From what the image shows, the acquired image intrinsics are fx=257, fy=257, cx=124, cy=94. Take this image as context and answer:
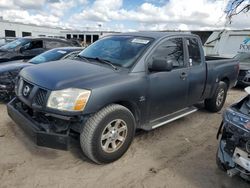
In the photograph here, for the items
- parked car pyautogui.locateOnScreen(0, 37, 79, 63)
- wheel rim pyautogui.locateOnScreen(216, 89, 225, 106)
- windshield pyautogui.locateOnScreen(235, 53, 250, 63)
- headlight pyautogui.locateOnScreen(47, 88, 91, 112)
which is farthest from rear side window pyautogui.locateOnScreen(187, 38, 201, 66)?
windshield pyautogui.locateOnScreen(235, 53, 250, 63)

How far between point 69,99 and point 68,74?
1.63 ft

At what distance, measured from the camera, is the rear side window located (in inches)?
193

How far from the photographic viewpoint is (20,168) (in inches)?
135

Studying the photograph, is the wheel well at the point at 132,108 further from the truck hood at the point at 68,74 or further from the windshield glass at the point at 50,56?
the windshield glass at the point at 50,56

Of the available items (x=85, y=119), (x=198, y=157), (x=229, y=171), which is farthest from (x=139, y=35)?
(x=229, y=171)

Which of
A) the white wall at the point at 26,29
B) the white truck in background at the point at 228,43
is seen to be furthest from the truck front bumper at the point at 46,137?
the white wall at the point at 26,29

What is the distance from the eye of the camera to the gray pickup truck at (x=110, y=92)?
10.7 ft

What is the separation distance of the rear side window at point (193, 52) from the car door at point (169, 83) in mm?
234

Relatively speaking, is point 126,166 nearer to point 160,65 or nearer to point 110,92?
point 110,92

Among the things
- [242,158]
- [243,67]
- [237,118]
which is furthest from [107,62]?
[243,67]

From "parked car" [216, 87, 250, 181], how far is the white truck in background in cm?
1107

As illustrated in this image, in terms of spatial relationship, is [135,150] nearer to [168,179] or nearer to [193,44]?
[168,179]

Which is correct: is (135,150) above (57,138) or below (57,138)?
below

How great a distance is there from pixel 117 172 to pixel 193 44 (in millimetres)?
3005
